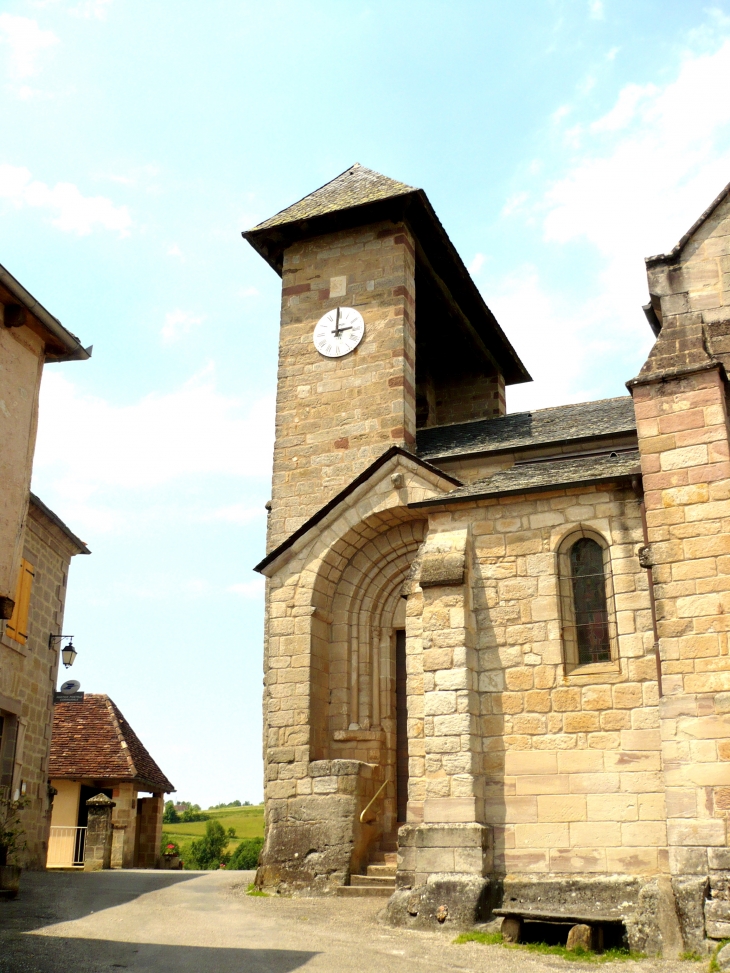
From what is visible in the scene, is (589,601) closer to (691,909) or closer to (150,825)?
(691,909)

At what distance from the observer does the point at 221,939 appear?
842 centimetres

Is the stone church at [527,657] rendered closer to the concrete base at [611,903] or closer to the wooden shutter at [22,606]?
the concrete base at [611,903]

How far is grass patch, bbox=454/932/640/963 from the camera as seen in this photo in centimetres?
798

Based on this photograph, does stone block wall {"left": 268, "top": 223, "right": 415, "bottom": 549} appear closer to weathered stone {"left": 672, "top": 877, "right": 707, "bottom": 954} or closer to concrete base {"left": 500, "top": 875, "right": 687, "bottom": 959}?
concrete base {"left": 500, "top": 875, "right": 687, "bottom": 959}

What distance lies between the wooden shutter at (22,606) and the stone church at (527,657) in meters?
4.20

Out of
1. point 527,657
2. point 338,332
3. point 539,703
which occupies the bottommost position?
point 539,703

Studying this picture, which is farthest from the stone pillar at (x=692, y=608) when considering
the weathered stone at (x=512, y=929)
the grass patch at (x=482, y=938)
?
the grass patch at (x=482, y=938)

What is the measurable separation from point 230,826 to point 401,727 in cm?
4175

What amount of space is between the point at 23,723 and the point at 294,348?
740 centimetres

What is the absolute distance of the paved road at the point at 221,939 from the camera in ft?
23.7

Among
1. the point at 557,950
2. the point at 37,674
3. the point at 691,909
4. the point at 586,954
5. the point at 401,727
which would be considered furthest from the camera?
the point at 37,674

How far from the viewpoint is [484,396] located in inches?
739

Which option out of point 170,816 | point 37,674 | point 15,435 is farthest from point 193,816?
point 15,435

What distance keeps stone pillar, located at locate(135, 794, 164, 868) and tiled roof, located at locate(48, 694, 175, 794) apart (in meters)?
0.31
